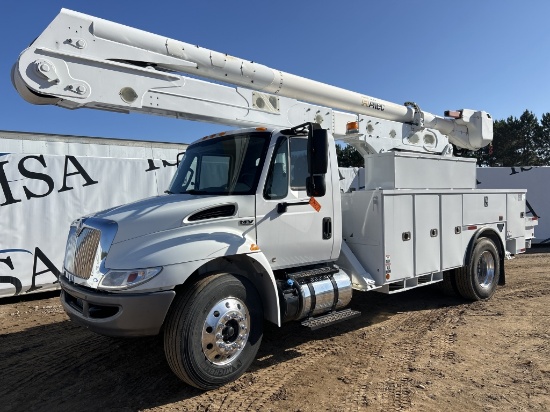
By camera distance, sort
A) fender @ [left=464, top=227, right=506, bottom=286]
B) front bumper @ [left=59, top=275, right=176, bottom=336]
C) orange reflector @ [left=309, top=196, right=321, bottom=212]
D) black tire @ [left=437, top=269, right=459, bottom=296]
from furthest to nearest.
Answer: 1. black tire @ [left=437, top=269, right=459, bottom=296]
2. fender @ [left=464, top=227, right=506, bottom=286]
3. orange reflector @ [left=309, top=196, right=321, bottom=212]
4. front bumper @ [left=59, top=275, right=176, bottom=336]

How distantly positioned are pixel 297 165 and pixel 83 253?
2.33 meters

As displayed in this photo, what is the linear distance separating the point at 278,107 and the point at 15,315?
18.4ft

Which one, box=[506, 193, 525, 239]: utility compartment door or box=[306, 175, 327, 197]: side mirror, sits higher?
box=[306, 175, 327, 197]: side mirror

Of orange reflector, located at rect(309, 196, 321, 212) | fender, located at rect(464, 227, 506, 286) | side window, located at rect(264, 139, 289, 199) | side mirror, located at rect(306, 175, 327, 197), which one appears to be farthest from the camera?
fender, located at rect(464, 227, 506, 286)

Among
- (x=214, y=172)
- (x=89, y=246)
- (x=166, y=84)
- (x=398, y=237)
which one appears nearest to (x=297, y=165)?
(x=214, y=172)

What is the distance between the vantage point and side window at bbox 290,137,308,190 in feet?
14.0

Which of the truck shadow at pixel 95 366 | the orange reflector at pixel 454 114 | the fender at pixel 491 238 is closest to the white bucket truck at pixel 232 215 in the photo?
the fender at pixel 491 238

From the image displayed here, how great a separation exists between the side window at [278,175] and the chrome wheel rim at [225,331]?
1165 millimetres

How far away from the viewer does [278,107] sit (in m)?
5.16

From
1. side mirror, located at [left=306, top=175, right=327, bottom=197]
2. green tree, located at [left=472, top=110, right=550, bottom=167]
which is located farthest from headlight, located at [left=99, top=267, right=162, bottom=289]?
green tree, located at [left=472, top=110, right=550, bottom=167]

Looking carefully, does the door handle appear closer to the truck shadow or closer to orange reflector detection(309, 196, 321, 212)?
orange reflector detection(309, 196, 321, 212)

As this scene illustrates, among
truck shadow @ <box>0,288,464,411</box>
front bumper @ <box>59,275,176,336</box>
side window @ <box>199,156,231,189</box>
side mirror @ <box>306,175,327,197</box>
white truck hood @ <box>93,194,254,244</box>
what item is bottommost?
truck shadow @ <box>0,288,464,411</box>

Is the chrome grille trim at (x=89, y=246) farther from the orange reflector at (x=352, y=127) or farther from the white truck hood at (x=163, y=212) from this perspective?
the orange reflector at (x=352, y=127)

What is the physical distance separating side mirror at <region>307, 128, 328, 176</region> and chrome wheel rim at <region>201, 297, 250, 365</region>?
1502 mm
